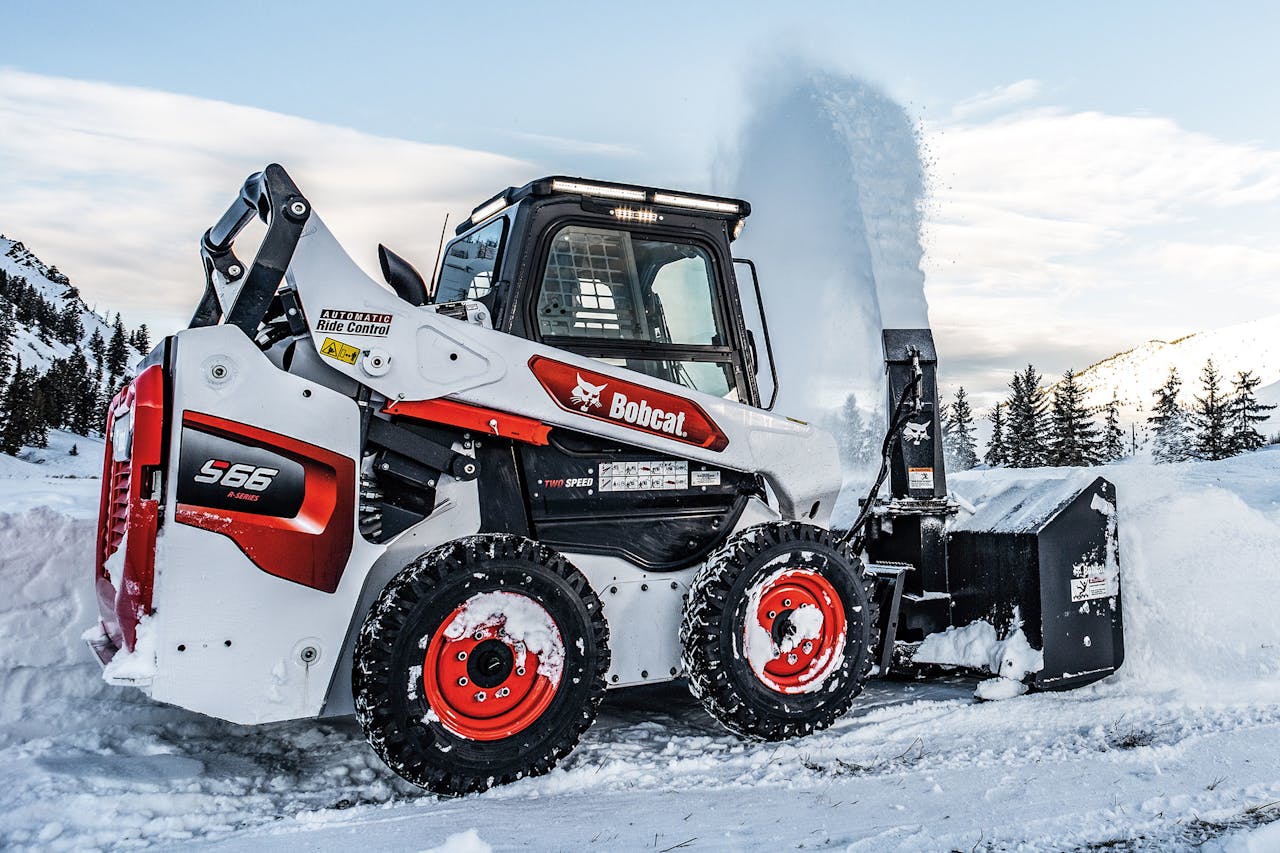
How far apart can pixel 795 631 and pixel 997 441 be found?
51124 mm

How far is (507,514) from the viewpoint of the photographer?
4242 mm

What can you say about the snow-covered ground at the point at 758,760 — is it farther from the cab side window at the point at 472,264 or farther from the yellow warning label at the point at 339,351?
the cab side window at the point at 472,264

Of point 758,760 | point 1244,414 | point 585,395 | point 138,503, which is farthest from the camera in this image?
point 1244,414

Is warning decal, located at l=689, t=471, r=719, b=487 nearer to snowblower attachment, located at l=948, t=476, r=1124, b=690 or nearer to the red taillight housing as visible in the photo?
snowblower attachment, located at l=948, t=476, r=1124, b=690

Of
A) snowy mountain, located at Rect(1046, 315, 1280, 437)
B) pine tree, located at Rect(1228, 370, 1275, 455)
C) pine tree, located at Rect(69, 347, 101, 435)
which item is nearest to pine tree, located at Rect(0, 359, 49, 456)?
pine tree, located at Rect(69, 347, 101, 435)

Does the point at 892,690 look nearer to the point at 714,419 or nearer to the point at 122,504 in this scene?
the point at 714,419

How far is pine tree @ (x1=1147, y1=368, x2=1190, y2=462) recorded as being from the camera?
54.9m

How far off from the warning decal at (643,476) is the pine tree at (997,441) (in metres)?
47.8

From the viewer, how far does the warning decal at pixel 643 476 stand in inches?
175

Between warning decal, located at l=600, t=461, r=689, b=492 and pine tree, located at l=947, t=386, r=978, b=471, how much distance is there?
5295cm

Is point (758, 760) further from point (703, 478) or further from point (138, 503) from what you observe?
point (138, 503)

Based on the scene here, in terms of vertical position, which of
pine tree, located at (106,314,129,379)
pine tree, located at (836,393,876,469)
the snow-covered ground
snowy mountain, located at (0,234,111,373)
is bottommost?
the snow-covered ground

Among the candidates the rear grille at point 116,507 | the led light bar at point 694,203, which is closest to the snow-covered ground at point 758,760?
the rear grille at point 116,507

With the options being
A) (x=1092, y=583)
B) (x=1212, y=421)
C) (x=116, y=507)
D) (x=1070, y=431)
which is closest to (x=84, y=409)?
(x=1070, y=431)
